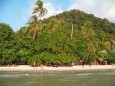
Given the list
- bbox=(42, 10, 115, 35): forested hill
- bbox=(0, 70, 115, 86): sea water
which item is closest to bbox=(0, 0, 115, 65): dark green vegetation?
bbox=(0, 70, 115, 86): sea water

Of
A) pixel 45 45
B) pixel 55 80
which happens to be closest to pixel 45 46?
pixel 45 45

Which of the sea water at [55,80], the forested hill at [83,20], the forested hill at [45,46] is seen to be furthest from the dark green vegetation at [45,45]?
the forested hill at [83,20]

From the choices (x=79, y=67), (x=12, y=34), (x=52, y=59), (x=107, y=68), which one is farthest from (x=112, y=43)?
(x=12, y=34)

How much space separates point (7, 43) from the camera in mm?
38906

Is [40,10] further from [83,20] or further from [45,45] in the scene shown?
[83,20]

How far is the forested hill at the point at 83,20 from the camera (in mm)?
66375

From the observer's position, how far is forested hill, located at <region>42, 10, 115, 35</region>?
66375mm

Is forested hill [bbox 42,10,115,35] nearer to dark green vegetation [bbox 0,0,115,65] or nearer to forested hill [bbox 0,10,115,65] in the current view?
dark green vegetation [bbox 0,0,115,65]

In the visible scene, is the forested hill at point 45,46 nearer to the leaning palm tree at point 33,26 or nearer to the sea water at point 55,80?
the leaning palm tree at point 33,26

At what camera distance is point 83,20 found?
7106 centimetres

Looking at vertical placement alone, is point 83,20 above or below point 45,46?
above

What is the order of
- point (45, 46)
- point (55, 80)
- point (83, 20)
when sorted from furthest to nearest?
point (83, 20)
point (45, 46)
point (55, 80)

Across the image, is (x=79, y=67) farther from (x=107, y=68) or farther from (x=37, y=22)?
(x=37, y=22)

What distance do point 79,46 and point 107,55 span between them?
6.90 m
